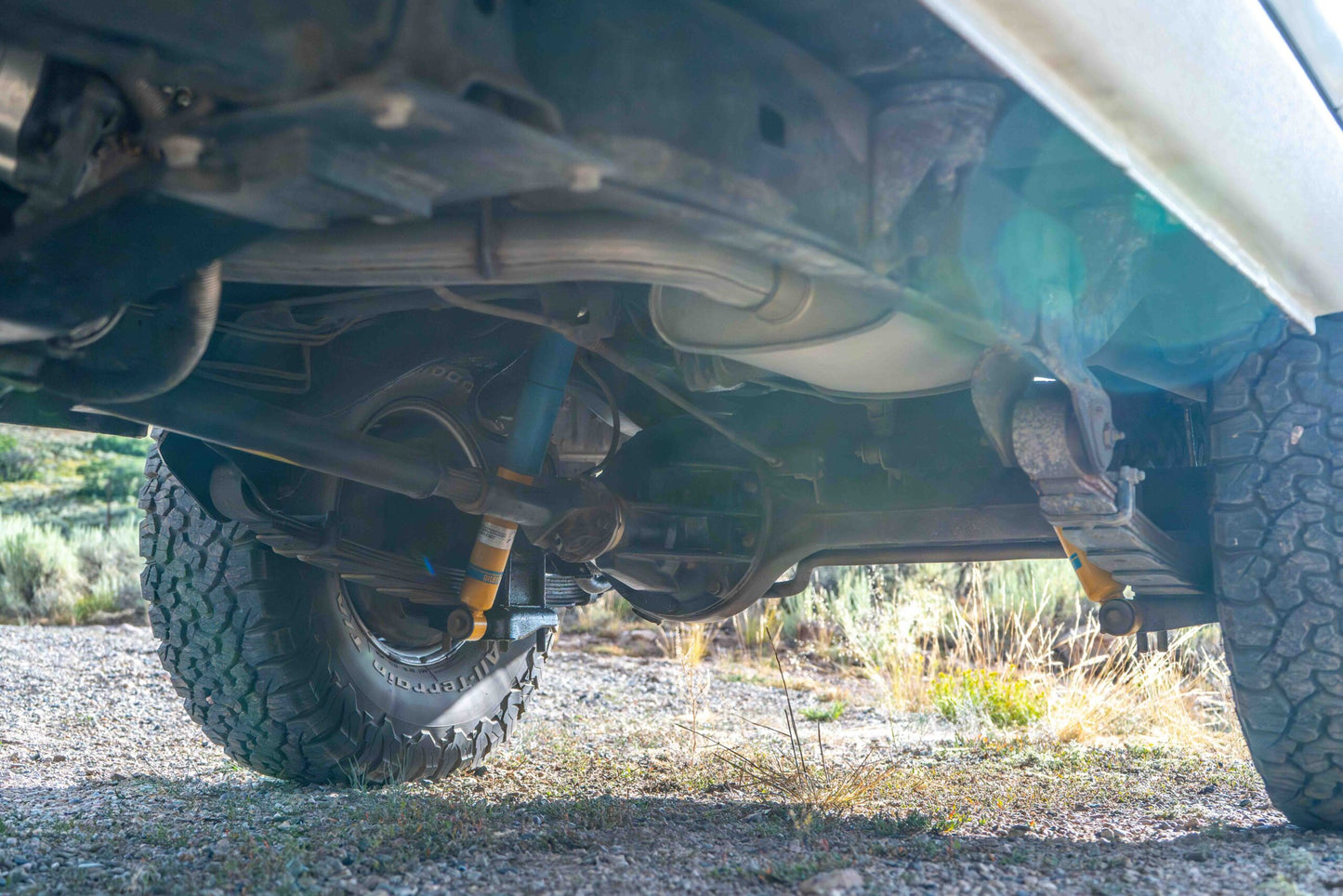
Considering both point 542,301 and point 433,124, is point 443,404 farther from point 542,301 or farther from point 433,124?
point 433,124

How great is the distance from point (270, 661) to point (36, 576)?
7.96m

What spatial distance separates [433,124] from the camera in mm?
981

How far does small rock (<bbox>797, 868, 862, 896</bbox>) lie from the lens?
1.70 meters

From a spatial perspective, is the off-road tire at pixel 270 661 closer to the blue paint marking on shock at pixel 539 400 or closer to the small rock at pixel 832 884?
the blue paint marking on shock at pixel 539 400

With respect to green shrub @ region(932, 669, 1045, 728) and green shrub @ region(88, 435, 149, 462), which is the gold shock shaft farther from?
green shrub @ region(88, 435, 149, 462)

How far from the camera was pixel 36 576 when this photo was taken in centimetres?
916

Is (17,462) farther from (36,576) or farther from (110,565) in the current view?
(110,565)

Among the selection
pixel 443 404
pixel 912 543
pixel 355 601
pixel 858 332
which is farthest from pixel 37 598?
pixel 858 332

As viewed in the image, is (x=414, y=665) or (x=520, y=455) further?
(x=414, y=665)

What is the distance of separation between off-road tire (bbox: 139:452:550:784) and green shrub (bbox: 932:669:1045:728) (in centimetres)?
259

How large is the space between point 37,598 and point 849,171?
9.21 metres

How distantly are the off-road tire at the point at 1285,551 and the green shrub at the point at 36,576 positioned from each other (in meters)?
8.51

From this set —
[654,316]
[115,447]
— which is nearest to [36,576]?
[115,447]

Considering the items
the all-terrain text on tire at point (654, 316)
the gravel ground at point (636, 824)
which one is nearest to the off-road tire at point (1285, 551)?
the all-terrain text on tire at point (654, 316)
